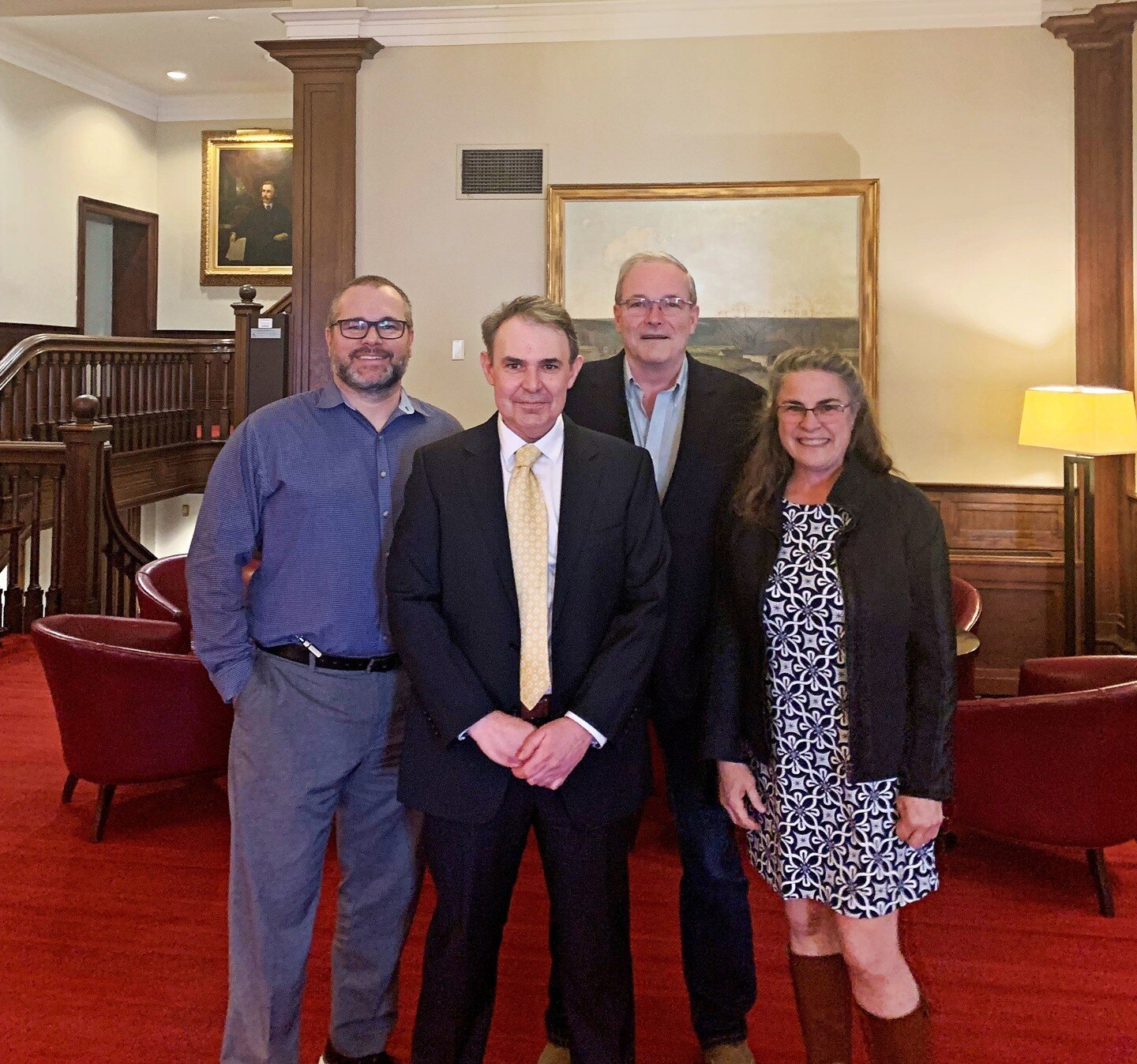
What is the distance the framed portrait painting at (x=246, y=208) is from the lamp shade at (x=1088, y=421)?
26.5 ft

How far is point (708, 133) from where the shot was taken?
19.2ft

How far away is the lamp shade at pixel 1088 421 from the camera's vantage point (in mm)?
4879

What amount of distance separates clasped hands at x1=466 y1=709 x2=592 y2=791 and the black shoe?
0.87 m

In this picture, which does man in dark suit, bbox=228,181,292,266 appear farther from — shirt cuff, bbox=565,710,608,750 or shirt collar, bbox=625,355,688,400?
shirt cuff, bbox=565,710,608,750

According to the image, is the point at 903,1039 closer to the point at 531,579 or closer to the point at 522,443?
the point at 531,579

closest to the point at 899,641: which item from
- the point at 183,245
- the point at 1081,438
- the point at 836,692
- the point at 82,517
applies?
the point at 836,692

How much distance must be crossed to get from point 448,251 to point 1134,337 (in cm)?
392

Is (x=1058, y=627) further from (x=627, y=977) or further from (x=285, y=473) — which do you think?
(x=285, y=473)

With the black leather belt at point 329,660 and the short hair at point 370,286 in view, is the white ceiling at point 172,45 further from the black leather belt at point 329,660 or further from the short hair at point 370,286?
the black leather belt at point 329,660

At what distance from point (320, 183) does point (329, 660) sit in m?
4.80

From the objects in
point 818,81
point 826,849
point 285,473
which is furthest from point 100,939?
point 818,81

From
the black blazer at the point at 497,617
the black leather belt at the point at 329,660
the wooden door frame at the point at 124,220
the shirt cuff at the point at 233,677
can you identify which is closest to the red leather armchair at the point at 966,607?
the black blazer at the point at 497,617

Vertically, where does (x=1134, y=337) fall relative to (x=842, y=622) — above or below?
above

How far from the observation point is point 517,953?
2857 millimetres
